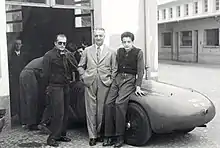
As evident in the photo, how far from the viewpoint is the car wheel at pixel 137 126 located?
5.82 m

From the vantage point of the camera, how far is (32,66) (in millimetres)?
7363

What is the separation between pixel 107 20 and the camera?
838cm

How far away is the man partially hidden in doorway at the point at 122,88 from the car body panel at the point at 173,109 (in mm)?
191

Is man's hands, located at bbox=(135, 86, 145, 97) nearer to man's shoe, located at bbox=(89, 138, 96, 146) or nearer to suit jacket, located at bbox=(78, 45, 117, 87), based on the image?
suit jacket, located at bbox=(78, 45, 117, 87)

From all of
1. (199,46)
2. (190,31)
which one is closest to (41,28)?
(199,46)

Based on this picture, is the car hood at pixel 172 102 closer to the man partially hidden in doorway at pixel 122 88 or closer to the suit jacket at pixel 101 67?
the man partially hidden in doorway at pixel 122 88

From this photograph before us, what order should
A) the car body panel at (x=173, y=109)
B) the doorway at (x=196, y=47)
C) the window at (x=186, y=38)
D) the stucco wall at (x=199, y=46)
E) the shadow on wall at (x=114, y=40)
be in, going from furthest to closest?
the window at (x=186, y=38), the doorway at (x=196, y=47), the stucco wall at (x=199, y=46), the shadow on wall at (x=114, y=40), the car body panel at (x=173, y=109)

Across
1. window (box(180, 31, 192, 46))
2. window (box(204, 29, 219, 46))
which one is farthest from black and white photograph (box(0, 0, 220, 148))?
window (box(180, 31, 192, 46))

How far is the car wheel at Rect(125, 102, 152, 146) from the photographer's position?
582 cm

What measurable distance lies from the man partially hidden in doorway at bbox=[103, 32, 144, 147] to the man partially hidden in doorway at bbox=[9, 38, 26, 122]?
2451mm

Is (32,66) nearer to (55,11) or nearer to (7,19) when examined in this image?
(7,19)

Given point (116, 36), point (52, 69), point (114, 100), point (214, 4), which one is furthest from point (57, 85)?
point (214, 4)

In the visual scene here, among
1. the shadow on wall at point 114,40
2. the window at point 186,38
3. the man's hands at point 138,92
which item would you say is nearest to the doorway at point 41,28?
the shadow on wall at point 114,40

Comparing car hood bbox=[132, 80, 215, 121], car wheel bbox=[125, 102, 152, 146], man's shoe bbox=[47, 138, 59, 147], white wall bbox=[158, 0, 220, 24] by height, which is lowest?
man's shoe bbox=[47, 138, 59, 147]
